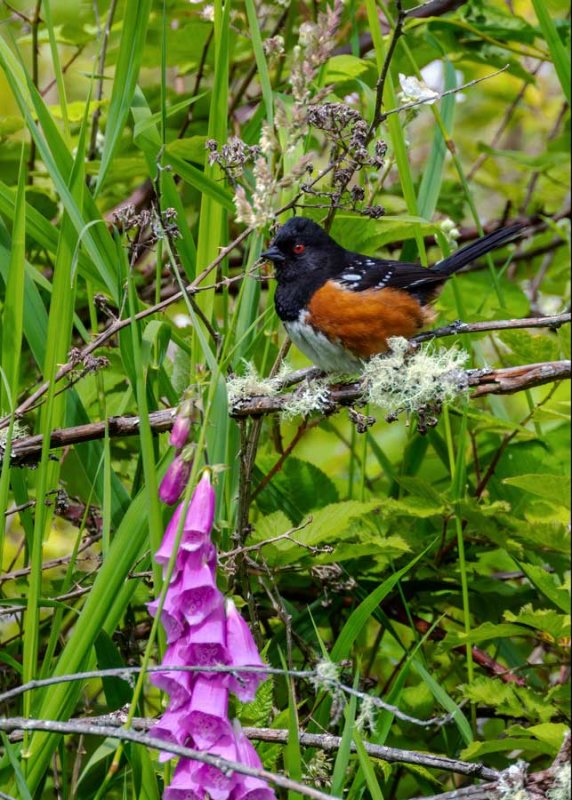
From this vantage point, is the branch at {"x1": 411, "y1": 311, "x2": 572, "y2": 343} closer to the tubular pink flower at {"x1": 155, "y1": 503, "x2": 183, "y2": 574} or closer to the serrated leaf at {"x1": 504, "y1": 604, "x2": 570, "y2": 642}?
the serrated leaf at {"x1": 504, "y1": 604, "x2": 570, "y2": 642}

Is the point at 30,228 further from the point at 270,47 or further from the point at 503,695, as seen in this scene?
the point at 503,695

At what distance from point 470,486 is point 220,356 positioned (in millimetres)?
1511

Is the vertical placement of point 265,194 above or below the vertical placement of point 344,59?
below

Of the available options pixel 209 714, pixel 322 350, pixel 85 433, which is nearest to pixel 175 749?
pixel 209 714

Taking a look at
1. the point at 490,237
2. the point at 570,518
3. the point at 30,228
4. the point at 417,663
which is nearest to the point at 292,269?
the point at 490,237

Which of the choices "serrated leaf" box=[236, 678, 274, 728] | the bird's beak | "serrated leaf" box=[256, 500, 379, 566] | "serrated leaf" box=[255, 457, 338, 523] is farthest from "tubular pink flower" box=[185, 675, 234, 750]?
the bird's beak

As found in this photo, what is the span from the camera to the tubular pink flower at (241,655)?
1485 mm

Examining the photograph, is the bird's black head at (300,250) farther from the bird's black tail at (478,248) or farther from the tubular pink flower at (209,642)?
the tubular pink flower at (209,642)

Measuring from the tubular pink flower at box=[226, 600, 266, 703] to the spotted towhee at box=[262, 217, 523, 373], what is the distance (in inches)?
47.4

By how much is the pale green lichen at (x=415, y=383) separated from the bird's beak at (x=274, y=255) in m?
0.64

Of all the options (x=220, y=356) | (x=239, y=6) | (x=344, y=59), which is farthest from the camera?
(x=239, y=6)

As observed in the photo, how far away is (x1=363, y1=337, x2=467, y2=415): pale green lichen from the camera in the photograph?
1.92 metres

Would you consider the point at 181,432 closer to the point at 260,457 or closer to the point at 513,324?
the point at 513,324

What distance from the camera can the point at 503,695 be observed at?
2.12 metres
